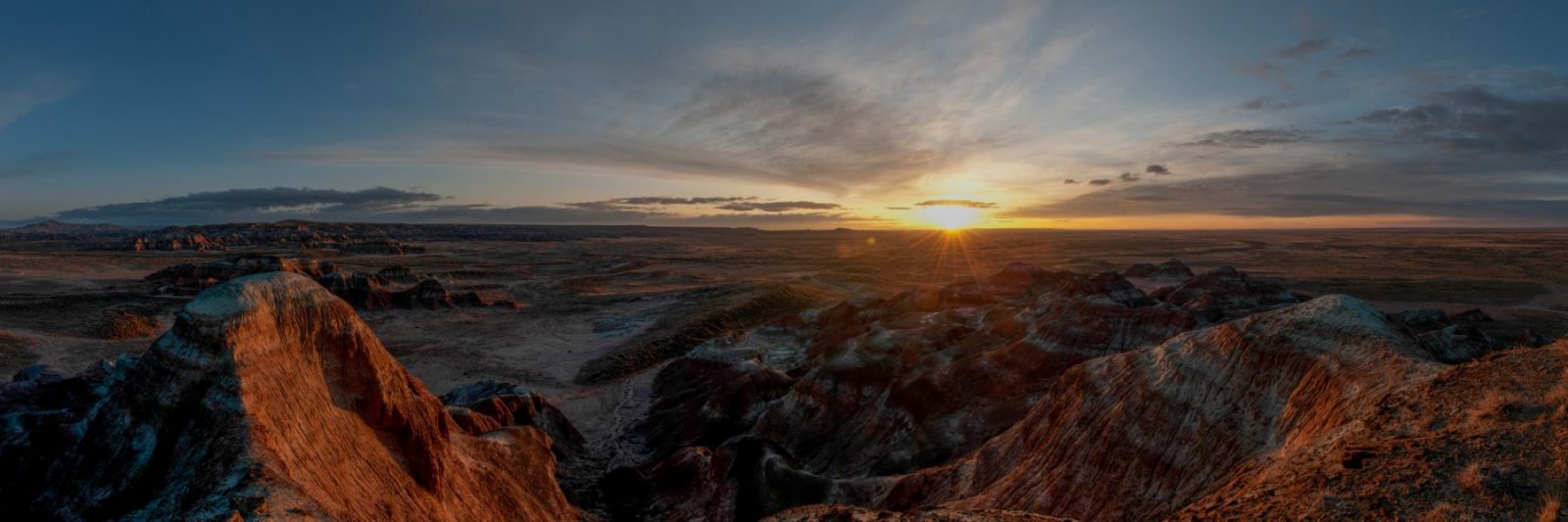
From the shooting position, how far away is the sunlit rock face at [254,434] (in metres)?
8.97

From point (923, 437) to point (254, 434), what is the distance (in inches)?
586

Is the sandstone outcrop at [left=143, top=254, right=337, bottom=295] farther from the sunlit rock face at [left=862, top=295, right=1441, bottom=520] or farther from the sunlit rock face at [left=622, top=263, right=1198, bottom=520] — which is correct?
the sunlit rock face at [left=862, top=295, right=1441, bottom=520]

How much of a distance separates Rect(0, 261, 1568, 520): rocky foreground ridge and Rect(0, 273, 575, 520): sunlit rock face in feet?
0.14

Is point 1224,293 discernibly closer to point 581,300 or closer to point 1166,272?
point 1166,272

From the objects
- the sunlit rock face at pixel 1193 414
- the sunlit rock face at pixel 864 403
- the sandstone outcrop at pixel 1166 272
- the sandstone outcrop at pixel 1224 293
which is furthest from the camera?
the sandstone outcrop at pixel 1166 272

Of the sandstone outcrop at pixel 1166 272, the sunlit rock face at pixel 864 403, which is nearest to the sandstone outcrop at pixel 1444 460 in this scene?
the sunlit rock face at pixel 864 403

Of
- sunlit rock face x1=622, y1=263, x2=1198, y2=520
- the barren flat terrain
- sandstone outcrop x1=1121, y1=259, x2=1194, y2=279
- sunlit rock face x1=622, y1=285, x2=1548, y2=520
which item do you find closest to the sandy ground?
the barren flat terrain

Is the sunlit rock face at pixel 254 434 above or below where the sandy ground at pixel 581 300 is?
above

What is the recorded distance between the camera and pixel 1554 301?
53156mm

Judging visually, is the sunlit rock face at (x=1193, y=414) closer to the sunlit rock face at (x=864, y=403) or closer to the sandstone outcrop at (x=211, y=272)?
the sunlit rock face at (x=864, y=403)

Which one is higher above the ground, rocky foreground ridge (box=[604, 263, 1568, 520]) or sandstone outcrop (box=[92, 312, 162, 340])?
rocky foreground ridge (box=[604, 263, 1568, 520])

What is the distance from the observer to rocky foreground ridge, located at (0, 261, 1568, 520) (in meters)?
7.25

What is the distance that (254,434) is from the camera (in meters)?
→ 9.32

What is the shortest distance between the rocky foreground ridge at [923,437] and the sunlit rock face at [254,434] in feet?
0.14
